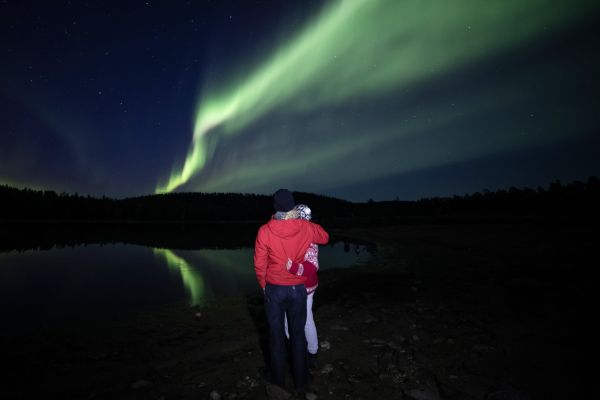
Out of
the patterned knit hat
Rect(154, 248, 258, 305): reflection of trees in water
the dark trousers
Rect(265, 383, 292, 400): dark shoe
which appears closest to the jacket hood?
the patterned knit hat

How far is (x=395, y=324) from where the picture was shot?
8625 millimetres

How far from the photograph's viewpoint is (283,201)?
4.91 metres

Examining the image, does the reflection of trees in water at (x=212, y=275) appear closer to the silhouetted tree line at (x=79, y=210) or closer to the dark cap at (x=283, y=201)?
the dark cap at (x=283, y=201)

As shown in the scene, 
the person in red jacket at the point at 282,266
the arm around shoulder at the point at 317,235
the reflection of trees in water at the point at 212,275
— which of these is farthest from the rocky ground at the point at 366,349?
the arm around shoulder at the point at 317,235

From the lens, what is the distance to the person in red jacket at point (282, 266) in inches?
194

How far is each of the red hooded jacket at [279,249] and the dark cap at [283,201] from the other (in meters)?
0.20

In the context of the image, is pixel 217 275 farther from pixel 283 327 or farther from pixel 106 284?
pixel 283 327

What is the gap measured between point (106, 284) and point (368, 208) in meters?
130

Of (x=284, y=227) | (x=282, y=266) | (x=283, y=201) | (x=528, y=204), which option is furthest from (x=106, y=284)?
(x=528, y=204)

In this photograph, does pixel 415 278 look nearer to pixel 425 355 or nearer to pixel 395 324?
pixel 395 324

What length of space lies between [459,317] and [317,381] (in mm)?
5510

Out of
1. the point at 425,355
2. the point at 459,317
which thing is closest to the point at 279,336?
the point at 425,355

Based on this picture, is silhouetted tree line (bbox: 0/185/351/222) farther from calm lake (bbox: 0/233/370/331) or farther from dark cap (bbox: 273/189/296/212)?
dark cap (bbox: 273/189/296/212)

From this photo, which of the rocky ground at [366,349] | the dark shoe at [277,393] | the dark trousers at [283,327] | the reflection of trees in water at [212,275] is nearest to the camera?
the dark trousers at [283,327]
